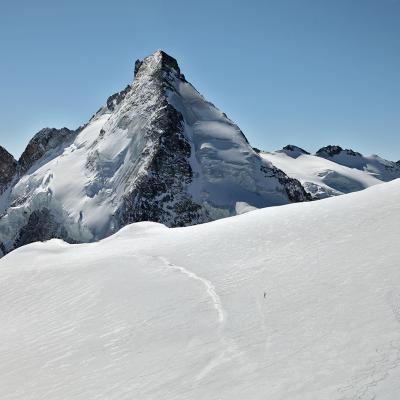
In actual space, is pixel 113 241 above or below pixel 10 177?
below

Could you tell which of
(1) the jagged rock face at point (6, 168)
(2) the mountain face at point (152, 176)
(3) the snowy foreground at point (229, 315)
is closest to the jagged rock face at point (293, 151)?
(2) the mountain face at point (152, 176)

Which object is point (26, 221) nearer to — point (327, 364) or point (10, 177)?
point (10, 177)

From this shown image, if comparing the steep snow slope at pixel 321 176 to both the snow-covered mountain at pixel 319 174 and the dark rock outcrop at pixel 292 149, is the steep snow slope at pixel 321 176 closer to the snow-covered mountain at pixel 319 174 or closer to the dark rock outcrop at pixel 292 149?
the snow-covered mountain at pixel 319 174

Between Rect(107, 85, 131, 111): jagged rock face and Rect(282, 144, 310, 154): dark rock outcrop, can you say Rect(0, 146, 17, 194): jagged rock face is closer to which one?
Rect(107, 85, 131, 111): jagged rock face

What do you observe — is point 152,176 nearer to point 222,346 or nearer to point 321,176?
point 222,346

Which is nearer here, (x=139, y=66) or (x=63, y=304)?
(x=63, y=304)

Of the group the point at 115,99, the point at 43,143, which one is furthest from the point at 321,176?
the point at 43,143

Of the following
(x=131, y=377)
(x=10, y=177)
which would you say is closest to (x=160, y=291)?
(x=131, y=377)
